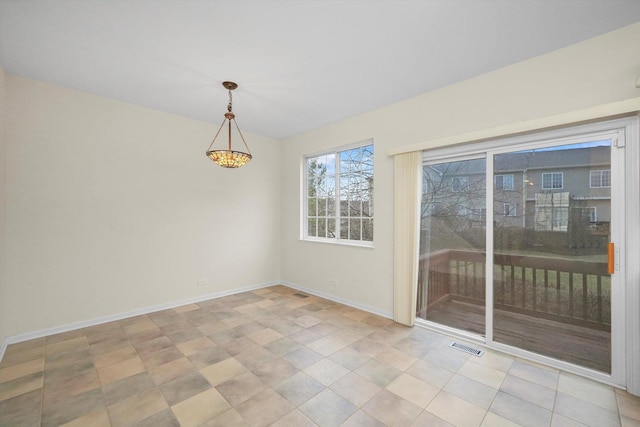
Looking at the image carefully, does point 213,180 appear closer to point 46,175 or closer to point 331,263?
point 46,175

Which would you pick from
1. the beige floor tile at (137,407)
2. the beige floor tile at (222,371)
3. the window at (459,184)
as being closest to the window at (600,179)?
the window at (459,184)

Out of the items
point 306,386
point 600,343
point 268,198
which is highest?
point 268,198

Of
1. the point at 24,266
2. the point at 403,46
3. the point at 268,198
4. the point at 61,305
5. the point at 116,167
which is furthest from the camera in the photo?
the point at 268,198

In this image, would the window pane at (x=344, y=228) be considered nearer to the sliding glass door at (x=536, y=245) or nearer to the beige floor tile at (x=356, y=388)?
the sliding glass door at (x=536, y=245)

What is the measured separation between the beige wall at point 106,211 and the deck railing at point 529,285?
11.0 ft

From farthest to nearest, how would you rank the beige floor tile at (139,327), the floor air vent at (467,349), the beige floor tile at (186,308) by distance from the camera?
the beige floor tile at (186,308), the beige floor tile at (139,327), the floor air vent at (467,349)

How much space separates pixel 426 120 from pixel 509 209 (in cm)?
140

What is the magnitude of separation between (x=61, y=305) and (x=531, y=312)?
5.30 meters

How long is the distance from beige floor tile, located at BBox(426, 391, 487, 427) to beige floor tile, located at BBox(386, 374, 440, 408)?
0.16ft

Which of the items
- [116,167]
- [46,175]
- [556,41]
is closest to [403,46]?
[556,41]

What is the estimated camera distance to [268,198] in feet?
17.4

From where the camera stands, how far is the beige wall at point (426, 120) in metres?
2.24

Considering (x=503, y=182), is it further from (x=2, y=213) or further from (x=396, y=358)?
(x=2, y=213)

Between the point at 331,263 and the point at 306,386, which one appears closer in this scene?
the point at 306,386
